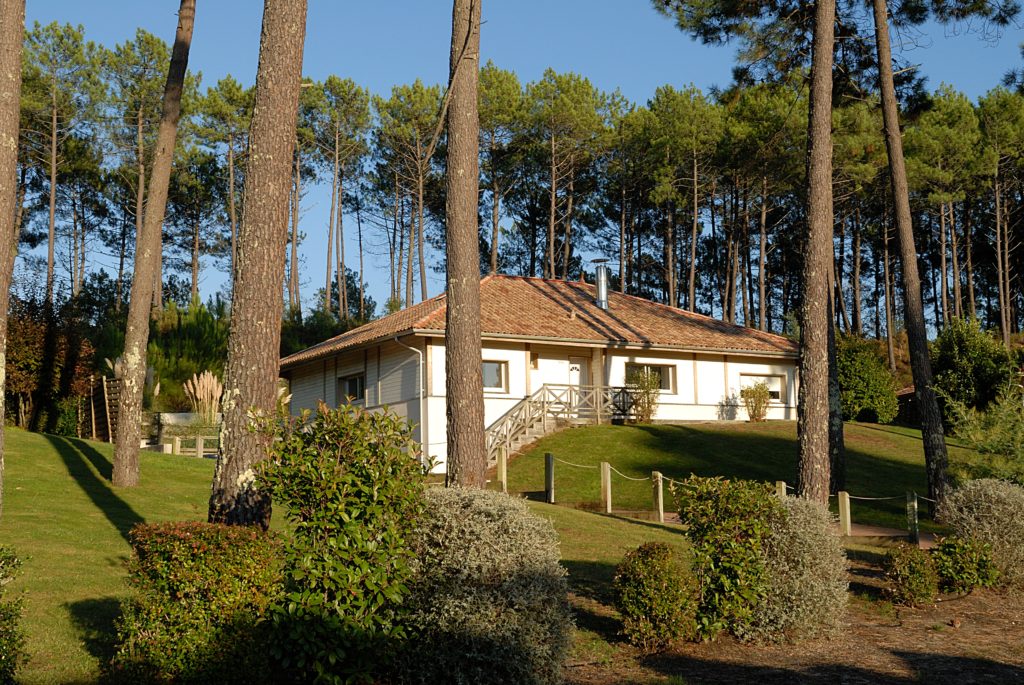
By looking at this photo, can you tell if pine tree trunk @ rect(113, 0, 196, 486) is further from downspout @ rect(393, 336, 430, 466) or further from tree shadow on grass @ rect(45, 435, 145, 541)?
downspout @ rect(393, 336, 430, 466)

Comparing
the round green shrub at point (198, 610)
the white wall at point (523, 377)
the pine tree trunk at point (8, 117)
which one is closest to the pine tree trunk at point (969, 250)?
the white wall at point (523, 377)

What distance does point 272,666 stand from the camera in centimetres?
627

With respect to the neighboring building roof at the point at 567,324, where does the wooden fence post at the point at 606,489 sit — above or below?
below

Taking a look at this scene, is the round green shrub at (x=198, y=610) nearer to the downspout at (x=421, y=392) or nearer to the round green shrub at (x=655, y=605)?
the round green shrub at (x=655, y=605)

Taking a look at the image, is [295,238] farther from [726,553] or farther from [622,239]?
[726,553]

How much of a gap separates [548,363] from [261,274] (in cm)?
2212

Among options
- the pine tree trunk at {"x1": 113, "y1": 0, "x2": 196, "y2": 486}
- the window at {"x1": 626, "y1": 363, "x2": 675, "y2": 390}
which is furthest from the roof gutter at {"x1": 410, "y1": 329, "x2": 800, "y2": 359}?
the pine tree trunk at {"x1": 113, "y1": 0, "x2": 196, "y2": 486}

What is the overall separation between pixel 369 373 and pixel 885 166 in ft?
84.2

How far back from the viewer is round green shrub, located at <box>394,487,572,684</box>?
21.8ft

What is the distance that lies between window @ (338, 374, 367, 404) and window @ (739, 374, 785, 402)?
42.2 ft

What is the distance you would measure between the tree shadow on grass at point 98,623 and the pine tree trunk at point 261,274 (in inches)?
47.2

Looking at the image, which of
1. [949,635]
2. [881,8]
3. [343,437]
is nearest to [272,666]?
[343,437]

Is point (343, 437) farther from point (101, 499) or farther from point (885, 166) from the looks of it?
point (885, 166)

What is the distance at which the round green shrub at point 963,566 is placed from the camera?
36.9 ft
